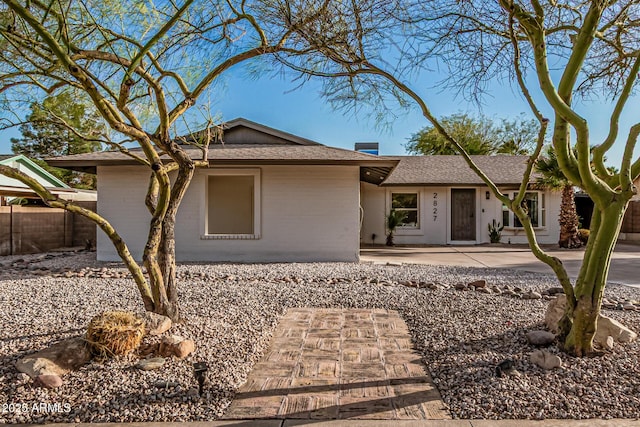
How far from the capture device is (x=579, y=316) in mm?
3508

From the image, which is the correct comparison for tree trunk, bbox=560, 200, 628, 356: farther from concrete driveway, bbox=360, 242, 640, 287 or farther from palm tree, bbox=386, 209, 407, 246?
palm tree, bbox=386, 209, 407, 246

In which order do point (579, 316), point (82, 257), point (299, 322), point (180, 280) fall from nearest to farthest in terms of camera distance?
1. point (579, 316)
2. point (299, 322)
3. point (180, 280)
4. point (82, 257)

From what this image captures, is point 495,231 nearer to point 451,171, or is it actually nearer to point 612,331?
point 451,171

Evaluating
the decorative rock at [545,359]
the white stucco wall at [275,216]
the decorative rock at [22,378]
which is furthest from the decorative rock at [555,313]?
the white stucco wall at [275,216]

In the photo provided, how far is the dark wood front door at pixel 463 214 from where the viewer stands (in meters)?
15.9

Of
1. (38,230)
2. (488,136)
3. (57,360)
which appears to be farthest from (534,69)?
(488,136)

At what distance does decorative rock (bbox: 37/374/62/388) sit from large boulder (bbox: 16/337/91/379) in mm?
41

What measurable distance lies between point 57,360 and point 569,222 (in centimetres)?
1516

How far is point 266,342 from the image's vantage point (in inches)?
165

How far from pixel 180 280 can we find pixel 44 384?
14.8ft

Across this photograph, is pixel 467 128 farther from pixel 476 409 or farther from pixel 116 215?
pixel 476 409

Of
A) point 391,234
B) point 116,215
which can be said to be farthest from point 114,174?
point 391,234

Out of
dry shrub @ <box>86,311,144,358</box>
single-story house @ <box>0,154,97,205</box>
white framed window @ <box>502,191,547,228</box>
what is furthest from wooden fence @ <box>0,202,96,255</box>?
white framed window @ <box>502,191,547,228</box>

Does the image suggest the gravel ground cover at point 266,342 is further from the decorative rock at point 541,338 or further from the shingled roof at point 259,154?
the shingled roof at point 259,154
